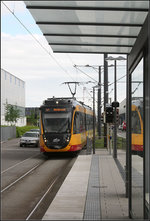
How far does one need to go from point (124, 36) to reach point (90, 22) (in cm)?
87

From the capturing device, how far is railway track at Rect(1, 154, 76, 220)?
10148mm

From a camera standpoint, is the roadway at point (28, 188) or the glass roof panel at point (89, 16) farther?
the roadway at point (28, 188)

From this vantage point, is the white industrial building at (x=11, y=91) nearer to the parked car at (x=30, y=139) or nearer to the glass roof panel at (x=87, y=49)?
the parked car at (x=30, y=139)

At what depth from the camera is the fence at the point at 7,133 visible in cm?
4788

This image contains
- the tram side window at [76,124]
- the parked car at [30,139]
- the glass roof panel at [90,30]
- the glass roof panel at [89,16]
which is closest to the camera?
the glass roof panel at [89,16]

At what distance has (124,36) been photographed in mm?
7430

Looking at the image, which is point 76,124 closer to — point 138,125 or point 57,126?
point 57,126

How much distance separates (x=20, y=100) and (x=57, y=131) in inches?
2515

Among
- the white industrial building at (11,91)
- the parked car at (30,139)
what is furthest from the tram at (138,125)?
the white industrial building at (11,91)

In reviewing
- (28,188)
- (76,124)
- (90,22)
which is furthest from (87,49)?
(76,124)

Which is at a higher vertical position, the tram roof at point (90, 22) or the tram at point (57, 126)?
the tram roof at point (90, 22)

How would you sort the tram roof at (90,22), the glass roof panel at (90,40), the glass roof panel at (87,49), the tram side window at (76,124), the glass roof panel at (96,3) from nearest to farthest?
the glass roof panel at (96,3)
the tram roof at (90,22)
the glass roof panel at (90,40)
the glass roof panel at (87,49)
the tram side window at (76,124)

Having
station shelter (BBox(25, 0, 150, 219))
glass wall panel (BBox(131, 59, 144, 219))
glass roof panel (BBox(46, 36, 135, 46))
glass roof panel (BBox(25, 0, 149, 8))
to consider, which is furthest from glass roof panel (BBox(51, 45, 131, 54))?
glass roof panel (BBox(25, 0, 149, 8))

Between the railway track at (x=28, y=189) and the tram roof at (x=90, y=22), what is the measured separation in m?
3.89
